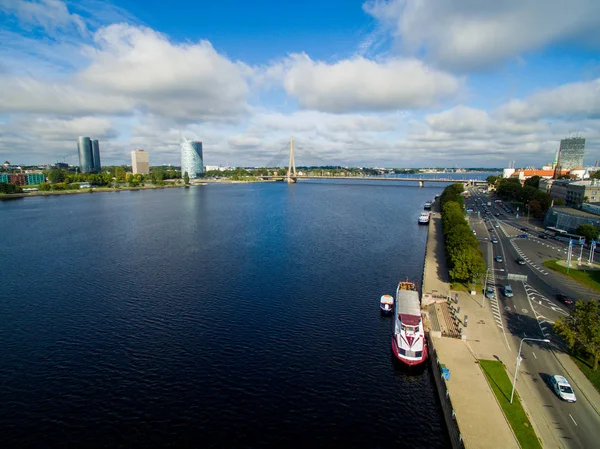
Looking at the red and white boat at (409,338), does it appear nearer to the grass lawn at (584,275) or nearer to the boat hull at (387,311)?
the boat hull at (387,311)

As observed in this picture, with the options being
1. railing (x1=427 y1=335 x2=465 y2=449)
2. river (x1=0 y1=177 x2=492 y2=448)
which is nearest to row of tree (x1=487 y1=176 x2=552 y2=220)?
river (x1=0 y1=177 x2=492 y2=448)

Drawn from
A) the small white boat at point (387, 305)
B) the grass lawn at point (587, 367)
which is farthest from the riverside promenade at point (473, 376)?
the grass lawn at point (587, 367)

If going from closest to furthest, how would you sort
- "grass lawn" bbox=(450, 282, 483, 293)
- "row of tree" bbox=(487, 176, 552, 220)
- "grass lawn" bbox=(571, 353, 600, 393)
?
"grass lawn" bbox=(571, 353, 600, 393)
"grass lawn" bbox=(450, 282, 483, 293)
"row of tree" bbox=(487, 176, 552, 220)

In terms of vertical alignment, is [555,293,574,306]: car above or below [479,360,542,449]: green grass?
above

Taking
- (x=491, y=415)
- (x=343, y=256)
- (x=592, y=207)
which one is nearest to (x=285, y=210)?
(x=343, y=256)

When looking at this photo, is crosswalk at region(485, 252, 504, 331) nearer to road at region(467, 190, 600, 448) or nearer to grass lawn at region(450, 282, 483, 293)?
road at region(467, 190, 600, 448)

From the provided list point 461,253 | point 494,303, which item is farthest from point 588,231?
point 494,303

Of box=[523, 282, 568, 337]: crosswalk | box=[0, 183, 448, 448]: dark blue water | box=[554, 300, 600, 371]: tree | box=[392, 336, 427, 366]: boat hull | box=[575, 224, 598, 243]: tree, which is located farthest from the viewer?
box=[575, 224, 598, 243]: tree

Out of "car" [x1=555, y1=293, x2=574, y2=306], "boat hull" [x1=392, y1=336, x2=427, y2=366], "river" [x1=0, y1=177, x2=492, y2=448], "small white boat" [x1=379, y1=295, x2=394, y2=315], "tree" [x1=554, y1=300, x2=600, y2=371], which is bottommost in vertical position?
"river" [x1=0, y1=177, x2=492, y2=448]
